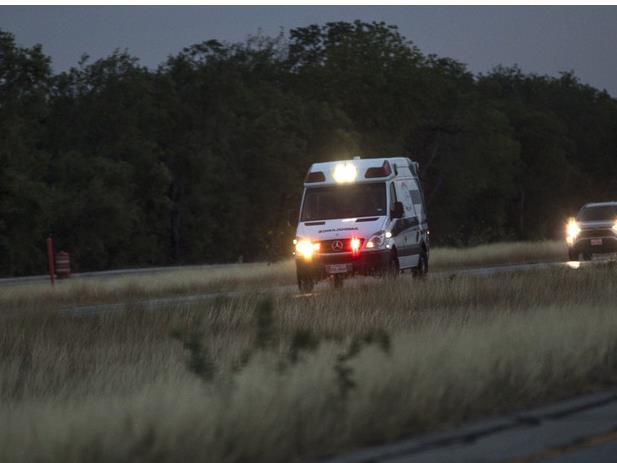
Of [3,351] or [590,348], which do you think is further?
[3,351]

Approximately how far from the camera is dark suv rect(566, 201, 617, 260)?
128 ft

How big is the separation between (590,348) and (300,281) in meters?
15.3

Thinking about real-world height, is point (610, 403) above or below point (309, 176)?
below

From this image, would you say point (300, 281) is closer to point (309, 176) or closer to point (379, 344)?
point (309, 176)

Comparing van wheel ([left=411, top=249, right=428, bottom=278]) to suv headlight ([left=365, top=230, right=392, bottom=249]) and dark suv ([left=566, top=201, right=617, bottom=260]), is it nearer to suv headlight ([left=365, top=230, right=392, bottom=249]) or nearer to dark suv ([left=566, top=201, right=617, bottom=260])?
suv headlight ([left=365, top=230, right=392, bottom=249])

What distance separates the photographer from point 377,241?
27406 mm

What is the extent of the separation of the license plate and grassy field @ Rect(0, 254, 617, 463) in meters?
A: 8.37

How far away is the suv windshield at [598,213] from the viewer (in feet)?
130

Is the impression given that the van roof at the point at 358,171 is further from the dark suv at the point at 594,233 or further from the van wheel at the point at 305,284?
the dark suv at the point at 594,233

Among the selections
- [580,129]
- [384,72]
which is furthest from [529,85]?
[384,72]

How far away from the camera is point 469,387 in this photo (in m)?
11.0

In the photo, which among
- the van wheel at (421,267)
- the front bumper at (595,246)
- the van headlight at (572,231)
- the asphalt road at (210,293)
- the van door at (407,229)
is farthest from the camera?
the van headlight at (572,231)

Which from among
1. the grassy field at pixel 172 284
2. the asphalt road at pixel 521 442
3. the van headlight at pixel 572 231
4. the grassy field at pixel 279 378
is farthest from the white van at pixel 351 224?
the asphalt road at pixel 521 442

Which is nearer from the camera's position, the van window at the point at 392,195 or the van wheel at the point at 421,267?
the van window at the point at 392,195
